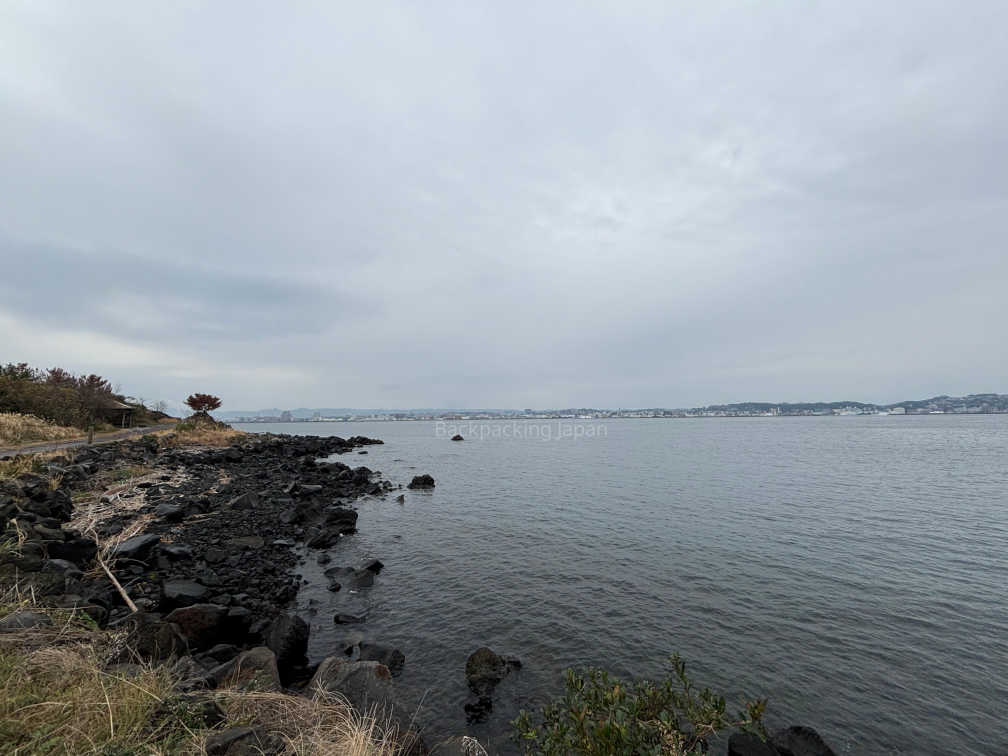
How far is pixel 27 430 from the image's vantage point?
33.5 metres

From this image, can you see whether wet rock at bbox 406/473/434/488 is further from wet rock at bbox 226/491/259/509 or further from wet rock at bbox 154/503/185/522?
wet rock at bbox 154/503/185/522

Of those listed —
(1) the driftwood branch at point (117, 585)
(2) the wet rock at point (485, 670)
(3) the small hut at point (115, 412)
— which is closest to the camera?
(2) the wet rock at point (485, 670)

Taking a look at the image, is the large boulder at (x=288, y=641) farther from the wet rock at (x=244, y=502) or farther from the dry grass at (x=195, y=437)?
the dry grass at (x=195, y=437)

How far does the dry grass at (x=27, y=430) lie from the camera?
31.0 meters

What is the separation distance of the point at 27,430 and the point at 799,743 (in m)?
51.4

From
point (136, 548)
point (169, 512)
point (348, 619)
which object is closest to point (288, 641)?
point (348, 619)

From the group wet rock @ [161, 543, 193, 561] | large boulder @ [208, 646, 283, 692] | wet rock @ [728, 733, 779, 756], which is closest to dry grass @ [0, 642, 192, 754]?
large boulder @ [208, 646, 283, 692]

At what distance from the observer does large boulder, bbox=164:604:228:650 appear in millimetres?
9039

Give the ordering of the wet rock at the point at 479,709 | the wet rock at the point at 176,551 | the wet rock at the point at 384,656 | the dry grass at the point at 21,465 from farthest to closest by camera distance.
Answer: the dry grass at the point at 21,465 → the wet rock at the point at 176,551 → the wet rock at the point at 384,656 → the wet rock at the point at 479,709

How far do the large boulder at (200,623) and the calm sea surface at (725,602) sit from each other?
87.3 inches

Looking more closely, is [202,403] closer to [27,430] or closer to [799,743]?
[27,430]

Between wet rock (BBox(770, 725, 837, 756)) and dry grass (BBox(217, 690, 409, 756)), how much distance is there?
6.22m

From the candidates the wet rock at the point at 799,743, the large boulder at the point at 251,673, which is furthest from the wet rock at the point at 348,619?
the wet rock at the point at 799,743

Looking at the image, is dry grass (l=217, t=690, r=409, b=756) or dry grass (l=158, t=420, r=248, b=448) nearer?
dry grass (l=217, t=690, r=409, b=756)
